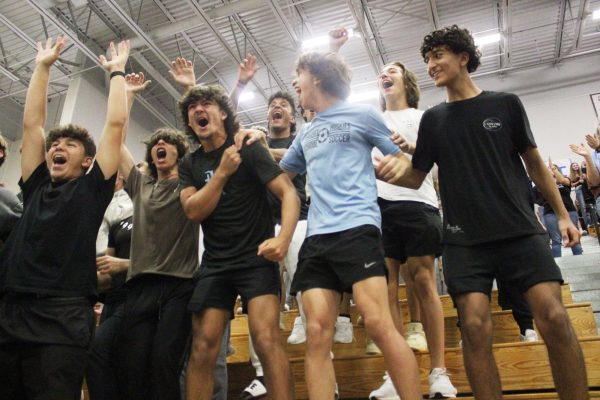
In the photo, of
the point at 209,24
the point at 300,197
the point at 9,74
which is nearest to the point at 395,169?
the point at 300,197

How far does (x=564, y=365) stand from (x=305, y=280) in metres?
0.90

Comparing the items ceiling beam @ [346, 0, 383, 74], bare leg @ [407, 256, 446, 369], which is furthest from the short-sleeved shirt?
ceiling beam @ [346, 0, 383, 74]

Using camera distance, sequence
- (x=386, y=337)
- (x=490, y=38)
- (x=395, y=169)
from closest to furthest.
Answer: (x=386, y=337) < (x=395, y=169) < (x=490, y=38)

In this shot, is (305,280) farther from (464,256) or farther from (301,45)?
(301,45)

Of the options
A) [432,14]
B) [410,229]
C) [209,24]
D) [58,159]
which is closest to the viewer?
[58,159]

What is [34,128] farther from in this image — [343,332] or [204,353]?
[343,332]

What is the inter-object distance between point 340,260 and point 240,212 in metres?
0.55

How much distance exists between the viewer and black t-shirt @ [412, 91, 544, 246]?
1667mm

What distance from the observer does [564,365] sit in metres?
1.50

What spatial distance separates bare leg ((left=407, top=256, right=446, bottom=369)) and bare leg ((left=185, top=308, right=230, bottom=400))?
0.96 metres

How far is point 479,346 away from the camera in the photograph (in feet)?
5.21

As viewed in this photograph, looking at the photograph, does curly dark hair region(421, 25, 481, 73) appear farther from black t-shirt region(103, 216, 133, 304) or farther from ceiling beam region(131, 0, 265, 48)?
ceiling beam region(131, 0, 265, 48)

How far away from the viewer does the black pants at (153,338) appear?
72.4 inches

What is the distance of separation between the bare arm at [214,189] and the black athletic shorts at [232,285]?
25 cm
